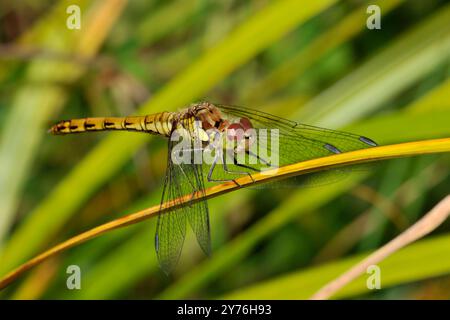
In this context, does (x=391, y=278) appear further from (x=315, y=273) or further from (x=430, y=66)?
(x=430, y=66)

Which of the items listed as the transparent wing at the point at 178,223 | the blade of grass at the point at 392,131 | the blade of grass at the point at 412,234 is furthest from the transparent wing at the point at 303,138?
the blade of grass at the point at 412,234

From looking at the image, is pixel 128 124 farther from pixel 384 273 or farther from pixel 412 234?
pixel 412 234

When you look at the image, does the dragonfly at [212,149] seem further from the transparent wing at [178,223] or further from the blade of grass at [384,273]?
the blade of grass at [384,273]

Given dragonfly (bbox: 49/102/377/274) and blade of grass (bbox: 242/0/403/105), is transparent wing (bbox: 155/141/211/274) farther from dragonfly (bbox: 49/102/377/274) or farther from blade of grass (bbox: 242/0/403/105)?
blade of grass (bbox: 242/0/403/105)

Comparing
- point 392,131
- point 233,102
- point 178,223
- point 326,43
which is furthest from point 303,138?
point 233,102

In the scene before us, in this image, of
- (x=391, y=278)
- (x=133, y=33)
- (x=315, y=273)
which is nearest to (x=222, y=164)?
(x=315, y=273)
